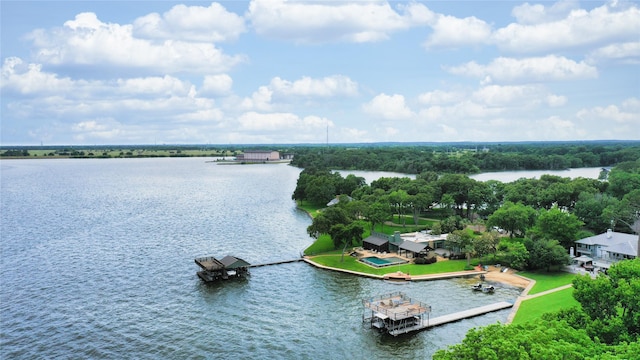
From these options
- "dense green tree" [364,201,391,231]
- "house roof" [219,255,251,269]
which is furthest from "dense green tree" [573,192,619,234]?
"house roof" [219,255,251,269]

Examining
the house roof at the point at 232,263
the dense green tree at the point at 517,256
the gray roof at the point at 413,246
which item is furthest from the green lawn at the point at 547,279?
the house roof at the point at 232,263

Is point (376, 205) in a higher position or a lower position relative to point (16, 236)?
higher

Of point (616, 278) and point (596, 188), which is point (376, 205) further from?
point (596, 188)

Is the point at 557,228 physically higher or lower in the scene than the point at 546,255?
higher

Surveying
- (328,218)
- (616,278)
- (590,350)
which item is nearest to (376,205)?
(328,218)

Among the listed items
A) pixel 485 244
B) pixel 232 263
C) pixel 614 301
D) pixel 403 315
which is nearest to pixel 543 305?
pixel 614 301

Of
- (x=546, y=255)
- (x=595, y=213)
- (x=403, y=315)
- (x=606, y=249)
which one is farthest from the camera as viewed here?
(x=595, y=213)

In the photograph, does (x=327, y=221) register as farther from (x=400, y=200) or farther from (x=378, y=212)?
(x=400, y=200)
